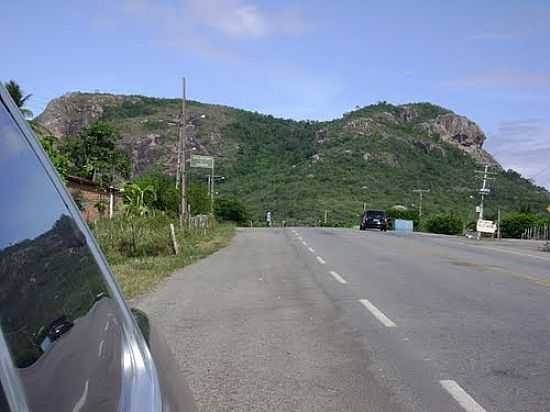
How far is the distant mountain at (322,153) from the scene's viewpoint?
10344cm

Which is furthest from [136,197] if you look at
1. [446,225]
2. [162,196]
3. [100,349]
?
[446,225]

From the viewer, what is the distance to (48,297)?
1.91 m

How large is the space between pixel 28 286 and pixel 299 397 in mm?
4057

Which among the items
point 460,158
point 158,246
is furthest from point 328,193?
point 158,246

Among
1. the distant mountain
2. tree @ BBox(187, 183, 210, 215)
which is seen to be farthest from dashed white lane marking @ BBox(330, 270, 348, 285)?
the distant mountain

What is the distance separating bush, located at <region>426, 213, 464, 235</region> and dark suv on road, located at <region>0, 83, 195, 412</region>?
7411 centimetres

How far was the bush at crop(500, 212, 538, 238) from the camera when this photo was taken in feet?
239

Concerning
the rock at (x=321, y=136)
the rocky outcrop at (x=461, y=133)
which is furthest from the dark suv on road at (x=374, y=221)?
the rocky outcrop at (x=461, y=133)

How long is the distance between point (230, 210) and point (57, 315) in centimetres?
8244

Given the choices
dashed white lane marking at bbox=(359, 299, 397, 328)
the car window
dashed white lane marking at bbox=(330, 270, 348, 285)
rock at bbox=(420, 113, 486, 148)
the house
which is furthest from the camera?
rock at bbox=(420, 113, 486, 148)

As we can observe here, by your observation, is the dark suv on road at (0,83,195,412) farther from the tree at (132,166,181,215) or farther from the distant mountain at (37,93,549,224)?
the distant mountain at (37,93,549,224)

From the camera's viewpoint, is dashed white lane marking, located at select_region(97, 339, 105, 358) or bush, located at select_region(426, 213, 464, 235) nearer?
dashed white lane marking, located at select_region(97, 339, 105, 358)

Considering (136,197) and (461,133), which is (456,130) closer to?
(461,133)

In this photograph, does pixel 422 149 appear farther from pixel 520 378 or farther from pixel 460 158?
pixel 520 378
